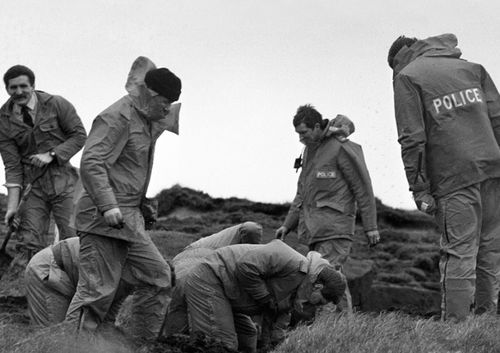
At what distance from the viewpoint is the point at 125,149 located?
11.1 metres

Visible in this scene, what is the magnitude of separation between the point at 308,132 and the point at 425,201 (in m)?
2.92

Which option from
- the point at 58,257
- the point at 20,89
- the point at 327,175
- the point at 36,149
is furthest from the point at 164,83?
the point at 327,175

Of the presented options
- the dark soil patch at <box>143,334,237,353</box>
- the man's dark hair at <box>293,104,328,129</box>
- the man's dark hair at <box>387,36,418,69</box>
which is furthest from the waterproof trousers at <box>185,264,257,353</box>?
the man's dark hair at <box>293,104,328,129</box>

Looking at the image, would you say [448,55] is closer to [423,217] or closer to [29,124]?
[29,124]

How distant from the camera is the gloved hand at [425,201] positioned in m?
11.8

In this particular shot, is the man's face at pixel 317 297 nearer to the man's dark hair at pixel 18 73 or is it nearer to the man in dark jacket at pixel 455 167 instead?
the man in dark jacket at pixel 455 167

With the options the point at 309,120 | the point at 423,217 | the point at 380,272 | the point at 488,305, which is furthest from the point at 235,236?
the point at 423,217

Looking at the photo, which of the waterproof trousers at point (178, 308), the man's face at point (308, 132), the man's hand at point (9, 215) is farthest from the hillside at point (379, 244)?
the waterproof trousers at point (178, 308)

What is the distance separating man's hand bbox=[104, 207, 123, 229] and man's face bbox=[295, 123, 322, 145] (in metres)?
4.23

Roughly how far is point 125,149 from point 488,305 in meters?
3.32

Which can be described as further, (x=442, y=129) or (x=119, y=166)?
(x=442, y=129)

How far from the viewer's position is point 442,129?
11938mm

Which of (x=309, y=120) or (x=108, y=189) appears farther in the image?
(x=309, y=120)

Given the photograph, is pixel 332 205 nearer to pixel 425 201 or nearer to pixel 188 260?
pixel 188 260
